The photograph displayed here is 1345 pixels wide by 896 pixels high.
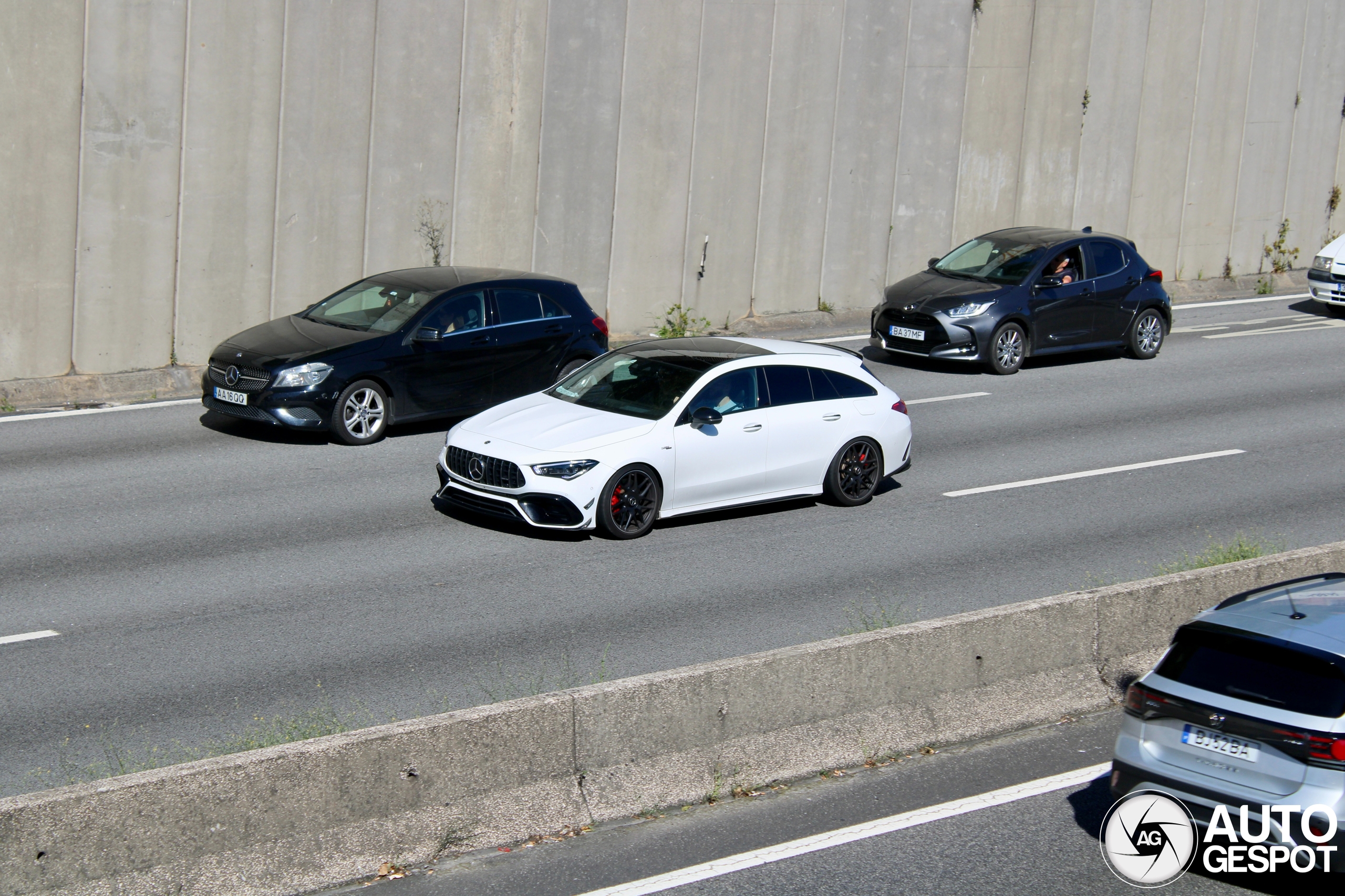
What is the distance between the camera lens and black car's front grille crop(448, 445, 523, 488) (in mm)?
11219

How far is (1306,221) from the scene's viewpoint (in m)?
28.3

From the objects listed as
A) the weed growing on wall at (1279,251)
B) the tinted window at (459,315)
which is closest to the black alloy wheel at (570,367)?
the tinted window at (459,315)

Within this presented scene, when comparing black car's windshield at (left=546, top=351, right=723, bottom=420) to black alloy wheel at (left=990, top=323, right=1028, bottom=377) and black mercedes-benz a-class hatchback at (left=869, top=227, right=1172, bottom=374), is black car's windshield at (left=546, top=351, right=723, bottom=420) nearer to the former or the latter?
black mercedes-benz a-class hatchback at (left=869, top=227, right=1172, bottom=374)

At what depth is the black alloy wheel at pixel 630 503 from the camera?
1130cm

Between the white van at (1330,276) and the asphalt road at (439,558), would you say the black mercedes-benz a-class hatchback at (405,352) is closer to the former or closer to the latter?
the asphalt road at (439,558)

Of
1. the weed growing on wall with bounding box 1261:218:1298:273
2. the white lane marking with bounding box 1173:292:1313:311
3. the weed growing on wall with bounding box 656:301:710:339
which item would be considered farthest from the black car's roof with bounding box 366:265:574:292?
the weed growing on wall with bounding box 1261:218:1298:273

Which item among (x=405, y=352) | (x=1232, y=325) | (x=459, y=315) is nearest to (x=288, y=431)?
(x=405, y=352)

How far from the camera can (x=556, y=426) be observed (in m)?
11.6

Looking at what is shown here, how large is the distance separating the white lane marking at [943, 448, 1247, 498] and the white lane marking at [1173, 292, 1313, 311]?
34.4 ft

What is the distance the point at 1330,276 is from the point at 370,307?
658 inches

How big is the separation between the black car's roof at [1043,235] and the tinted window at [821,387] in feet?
25.2

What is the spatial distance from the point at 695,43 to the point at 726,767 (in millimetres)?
15052

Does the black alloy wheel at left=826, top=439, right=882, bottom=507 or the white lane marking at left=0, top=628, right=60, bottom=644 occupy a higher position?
the black alloy wheel at left=826, top=439, right=882, bottom=507

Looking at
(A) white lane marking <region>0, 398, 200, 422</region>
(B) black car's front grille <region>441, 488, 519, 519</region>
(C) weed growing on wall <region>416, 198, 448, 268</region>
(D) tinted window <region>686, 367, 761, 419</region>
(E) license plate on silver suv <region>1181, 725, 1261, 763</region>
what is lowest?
(A) white lane marking <region>0, 398, 200, 422</region>
